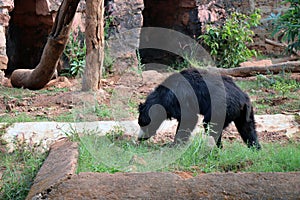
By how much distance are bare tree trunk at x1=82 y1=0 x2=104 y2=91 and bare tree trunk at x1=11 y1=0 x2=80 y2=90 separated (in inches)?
15.8

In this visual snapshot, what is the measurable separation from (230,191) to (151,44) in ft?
30.9

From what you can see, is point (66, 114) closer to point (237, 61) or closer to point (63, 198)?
point (63, 198)

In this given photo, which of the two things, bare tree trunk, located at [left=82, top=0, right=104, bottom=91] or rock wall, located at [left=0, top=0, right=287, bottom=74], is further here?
rock wall, located at [left=0, top=0, right=287, bottom=74]

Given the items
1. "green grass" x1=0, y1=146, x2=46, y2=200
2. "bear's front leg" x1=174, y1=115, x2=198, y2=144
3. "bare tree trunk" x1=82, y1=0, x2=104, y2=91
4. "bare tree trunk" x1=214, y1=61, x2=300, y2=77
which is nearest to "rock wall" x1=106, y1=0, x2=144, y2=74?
"bare tree trunk" x1=214, y1=61, x2=300, y2=77

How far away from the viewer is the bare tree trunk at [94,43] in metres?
6.88

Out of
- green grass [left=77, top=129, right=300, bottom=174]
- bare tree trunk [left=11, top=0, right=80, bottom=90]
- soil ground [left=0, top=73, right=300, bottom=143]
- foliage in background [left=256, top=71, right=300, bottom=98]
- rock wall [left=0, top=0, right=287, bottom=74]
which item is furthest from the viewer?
rock wall [left=0, top=0, right=287, bottom=74]

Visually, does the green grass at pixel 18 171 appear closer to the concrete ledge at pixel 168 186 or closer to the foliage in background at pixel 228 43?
the concrete ledge at pixel 168 186

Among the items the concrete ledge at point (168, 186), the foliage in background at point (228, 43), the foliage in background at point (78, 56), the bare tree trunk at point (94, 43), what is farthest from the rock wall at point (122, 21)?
the concrete ledge at point (168, 186)

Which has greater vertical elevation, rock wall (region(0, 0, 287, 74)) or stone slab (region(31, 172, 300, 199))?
rock wall (region(0, 0, 287, 74))

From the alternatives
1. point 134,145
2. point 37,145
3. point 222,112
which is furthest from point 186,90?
point 37,145

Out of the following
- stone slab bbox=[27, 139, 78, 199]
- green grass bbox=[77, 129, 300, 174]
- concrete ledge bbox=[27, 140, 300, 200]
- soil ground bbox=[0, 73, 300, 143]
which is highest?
concrete ledge bbox=[27, 140, 300, 200]

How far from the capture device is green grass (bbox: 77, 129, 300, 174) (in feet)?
12.2

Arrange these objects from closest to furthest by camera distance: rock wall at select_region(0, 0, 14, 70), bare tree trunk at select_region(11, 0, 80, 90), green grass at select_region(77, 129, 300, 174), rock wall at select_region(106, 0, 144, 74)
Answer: green grass at select_region(77, 129, 300, 174) < bare tree trunk at select_region(11, 0, 80, 90) < rock wall at select_region(0, 0, 14, 70) < rock wall at select_region(106, 0, 144, 74)

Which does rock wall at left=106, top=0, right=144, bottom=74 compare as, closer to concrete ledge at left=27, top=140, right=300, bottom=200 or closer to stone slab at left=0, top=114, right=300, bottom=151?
stone slab at left=0, top=114, right=300, bottom=151
